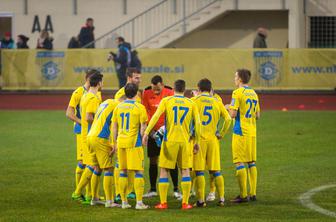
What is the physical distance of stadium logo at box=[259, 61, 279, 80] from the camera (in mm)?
31859

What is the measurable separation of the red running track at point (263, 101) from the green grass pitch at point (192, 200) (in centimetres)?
170

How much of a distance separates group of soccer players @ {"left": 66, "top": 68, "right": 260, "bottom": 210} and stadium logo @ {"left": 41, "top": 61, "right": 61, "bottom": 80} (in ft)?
61.5

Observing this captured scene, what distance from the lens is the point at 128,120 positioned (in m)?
12.8

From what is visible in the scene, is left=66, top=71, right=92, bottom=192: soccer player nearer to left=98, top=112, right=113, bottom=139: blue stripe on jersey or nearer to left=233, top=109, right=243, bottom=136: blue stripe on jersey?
left=98, top=112, right=113, bottom=139: blue stripe on jersey

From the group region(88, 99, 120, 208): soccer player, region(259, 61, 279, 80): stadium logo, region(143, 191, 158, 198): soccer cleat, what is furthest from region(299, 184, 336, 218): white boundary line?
region(259, 61, 279, 80): stadium logo

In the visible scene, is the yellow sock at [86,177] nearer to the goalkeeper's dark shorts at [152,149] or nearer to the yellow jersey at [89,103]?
the yellow jersey at [89,103]

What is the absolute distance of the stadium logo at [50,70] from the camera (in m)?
32.8

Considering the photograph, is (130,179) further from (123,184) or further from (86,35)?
(86,35)

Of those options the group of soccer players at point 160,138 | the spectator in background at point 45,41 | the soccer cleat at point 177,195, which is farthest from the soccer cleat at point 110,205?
the spectator in background at point 45,41

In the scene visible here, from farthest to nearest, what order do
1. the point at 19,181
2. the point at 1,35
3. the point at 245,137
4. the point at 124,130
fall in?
the point at 1,35 < the point at 19,181 < the point at 245,137 < the point at 124,130

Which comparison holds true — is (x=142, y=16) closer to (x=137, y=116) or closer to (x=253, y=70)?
(x=253, y=70)

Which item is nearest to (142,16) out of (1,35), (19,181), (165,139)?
(1,35)

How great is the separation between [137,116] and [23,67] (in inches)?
826

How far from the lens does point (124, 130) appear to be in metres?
12.8
